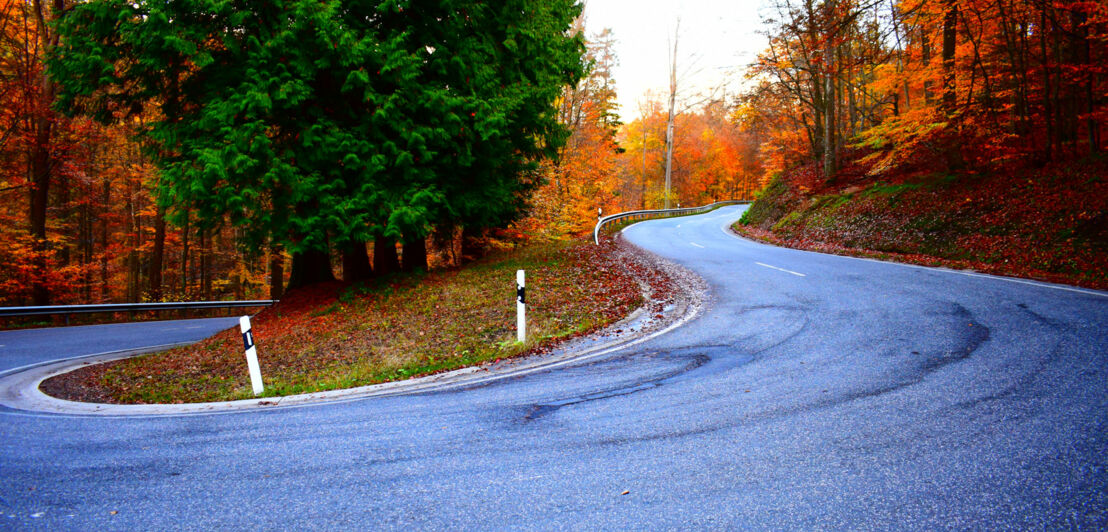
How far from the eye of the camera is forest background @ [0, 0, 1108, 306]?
12.4 meters

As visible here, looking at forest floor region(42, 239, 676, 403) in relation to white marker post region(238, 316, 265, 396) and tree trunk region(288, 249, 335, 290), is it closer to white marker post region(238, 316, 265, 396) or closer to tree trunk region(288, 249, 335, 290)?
white marker post region(238, 316, 265, 396)

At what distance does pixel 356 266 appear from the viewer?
12.6 meters

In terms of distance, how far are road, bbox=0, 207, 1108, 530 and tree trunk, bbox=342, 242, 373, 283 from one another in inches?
275

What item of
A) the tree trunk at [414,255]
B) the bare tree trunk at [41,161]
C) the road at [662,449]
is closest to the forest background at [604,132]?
the bare tree trunk at [41,161]

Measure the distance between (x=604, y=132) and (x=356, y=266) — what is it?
783 inches

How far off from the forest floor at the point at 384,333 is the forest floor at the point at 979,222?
26.3 feet

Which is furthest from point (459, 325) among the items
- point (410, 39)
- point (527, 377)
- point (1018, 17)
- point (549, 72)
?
point (1018, 17)

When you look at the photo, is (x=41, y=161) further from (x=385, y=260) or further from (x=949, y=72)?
(x=949, y=72)

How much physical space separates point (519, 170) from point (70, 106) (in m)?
9.28

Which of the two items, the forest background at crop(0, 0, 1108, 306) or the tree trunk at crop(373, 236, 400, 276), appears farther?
the tree trunk at crop(373, 236, 400, 276)

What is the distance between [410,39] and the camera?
10.5 metres

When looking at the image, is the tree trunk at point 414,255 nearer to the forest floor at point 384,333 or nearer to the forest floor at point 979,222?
the forest floor at point 384,333

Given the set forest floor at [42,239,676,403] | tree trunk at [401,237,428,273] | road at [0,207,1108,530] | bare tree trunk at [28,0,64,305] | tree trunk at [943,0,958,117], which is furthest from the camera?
tree trunk at [943,0,958,117]

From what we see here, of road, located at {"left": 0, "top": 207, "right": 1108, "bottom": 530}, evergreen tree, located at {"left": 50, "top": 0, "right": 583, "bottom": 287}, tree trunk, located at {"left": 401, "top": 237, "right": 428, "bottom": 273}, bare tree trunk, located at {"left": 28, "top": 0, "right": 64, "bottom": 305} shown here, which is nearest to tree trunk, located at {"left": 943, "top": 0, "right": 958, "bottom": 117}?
road, located at {"left": 0, "top": 207, "right": 1108, "bottom": 530}
